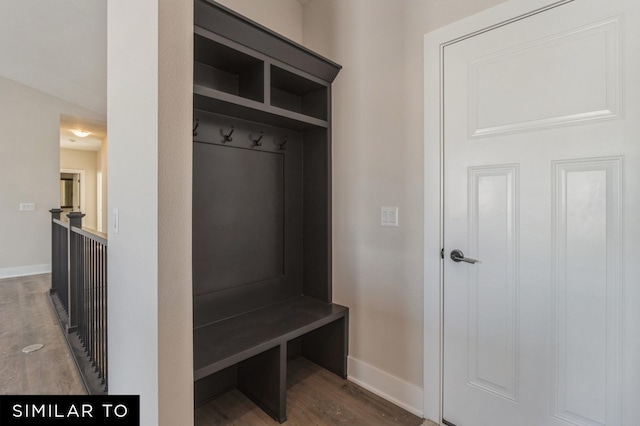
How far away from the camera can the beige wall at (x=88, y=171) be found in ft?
27.9

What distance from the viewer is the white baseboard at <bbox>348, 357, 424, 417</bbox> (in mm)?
1792

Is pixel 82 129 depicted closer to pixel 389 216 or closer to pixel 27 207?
pixel 27 207

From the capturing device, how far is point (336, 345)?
7.08 ft

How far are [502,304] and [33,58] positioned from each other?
5.89m

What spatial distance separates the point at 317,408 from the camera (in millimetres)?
1818

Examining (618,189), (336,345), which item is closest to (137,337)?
(336,345)

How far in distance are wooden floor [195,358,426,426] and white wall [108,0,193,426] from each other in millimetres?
641

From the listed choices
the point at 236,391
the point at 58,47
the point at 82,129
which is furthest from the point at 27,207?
the point at 236,391

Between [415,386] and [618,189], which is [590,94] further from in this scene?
[415,386]

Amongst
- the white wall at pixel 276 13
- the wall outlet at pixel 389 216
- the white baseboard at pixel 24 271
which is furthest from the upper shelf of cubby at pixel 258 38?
the white baseboard at pixel 24 271

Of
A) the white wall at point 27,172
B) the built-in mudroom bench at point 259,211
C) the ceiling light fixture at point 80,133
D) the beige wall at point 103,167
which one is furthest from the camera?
the beige wall at point 103,167

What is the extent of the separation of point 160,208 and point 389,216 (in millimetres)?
1272

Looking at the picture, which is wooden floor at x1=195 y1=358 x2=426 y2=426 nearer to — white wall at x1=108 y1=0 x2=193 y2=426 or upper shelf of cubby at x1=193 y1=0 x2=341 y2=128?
white wall at x1=108 y1=0 x2=193 y2=426

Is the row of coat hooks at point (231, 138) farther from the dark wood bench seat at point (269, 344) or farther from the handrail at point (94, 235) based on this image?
the dark wood bench seat at point (269, 344)
